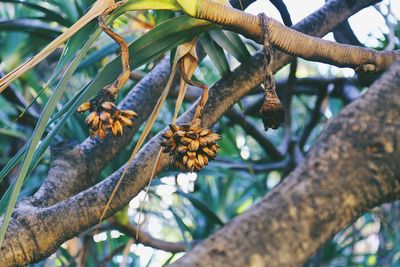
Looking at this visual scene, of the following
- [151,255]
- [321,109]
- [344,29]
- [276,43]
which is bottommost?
[151,255]

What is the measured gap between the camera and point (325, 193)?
18.5 inches

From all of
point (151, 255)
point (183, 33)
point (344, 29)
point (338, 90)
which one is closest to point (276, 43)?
point (183, 33)

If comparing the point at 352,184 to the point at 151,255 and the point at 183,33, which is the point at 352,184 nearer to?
the point at 183,33

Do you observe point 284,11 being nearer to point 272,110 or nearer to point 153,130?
point 272,110

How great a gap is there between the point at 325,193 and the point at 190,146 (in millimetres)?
350

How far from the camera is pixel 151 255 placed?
230cm

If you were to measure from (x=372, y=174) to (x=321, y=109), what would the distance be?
162cm

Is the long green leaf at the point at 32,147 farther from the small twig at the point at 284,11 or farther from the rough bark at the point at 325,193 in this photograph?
the small twig at the point at 284,11

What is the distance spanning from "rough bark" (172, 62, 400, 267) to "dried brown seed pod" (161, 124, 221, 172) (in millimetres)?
303

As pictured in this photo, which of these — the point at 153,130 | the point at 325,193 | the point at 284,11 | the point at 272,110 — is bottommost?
the point at 153,130

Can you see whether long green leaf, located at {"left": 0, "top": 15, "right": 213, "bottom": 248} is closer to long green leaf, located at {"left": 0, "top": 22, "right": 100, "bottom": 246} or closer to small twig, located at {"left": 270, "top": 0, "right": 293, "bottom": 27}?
long green leaf, located at {"left": 0, "top": 22, "right": 100, "bottom": 246}

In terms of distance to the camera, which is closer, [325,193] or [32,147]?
[325,193]

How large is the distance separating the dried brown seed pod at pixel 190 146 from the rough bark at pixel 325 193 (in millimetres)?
303

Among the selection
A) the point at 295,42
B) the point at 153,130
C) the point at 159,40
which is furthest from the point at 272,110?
the point at 153,130
